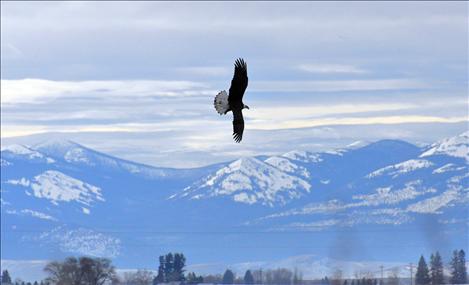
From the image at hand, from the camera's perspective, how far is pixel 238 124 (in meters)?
53.0

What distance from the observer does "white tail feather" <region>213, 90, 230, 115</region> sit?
5303cm

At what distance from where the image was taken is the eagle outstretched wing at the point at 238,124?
52312 millimetres

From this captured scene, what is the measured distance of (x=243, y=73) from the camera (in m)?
52.5

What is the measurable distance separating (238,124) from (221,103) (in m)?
1.69

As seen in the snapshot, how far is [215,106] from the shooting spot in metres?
54.8

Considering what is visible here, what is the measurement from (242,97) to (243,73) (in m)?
0.71

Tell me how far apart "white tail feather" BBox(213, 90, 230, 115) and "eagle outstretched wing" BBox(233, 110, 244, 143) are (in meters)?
0.40

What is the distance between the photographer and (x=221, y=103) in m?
54.5

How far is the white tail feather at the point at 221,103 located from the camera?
5303 cm

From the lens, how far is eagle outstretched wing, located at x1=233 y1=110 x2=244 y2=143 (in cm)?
5231

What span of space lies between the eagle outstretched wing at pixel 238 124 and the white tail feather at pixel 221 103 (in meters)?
0.40

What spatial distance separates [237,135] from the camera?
52.4 m

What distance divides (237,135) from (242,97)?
3.71ft
